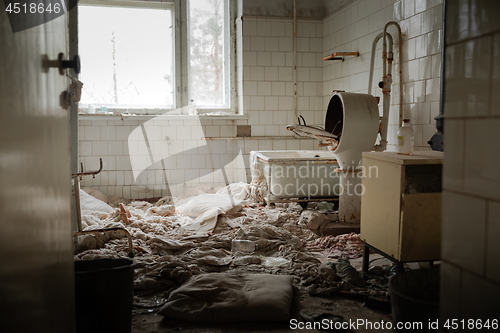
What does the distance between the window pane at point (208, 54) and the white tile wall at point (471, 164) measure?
4.81 m

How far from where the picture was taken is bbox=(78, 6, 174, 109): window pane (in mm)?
5293

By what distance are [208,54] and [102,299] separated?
14.6ft

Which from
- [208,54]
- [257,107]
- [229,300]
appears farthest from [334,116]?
[208,54]

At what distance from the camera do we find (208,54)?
18.2ft

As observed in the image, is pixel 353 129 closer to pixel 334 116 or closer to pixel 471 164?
pixel 334 116

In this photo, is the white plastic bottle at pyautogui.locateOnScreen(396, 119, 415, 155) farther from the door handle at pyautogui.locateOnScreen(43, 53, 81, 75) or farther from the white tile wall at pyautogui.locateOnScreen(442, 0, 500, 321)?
the door handle at pyautogui.locateOnScreen(43, 53, 81, 75)

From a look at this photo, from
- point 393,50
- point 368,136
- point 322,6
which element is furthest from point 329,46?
point 368,136

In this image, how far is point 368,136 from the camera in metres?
3.39

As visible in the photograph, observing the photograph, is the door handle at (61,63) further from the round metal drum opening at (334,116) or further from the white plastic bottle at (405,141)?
the round metal drum opening at (334,116)

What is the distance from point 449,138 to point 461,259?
0.30 m

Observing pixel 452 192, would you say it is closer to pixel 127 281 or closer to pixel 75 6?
pixel 127 281

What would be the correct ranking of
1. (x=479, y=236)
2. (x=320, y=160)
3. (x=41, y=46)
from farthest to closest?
1. (x=320, y=160)
2. (x=41, y=46)
3. (x=479, y=236)

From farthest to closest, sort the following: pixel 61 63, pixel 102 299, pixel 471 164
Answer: pixel 102 299
pixel 61 63
pixel 471 164

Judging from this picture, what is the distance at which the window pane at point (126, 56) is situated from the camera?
17.4ft
